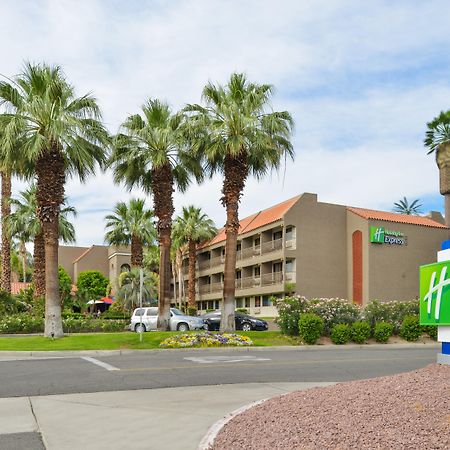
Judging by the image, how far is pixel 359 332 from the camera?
81.3ft

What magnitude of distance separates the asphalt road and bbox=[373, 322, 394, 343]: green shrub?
6579mm

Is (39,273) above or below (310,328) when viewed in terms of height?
above

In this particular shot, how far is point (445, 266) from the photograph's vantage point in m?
8.98

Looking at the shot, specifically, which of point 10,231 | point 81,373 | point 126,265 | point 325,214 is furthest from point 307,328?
point 126,265

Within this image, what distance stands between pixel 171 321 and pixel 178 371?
720 inches

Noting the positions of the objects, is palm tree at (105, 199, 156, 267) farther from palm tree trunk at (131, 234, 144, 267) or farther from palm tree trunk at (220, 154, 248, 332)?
palm tree trunk at (220, 154, 248, 332)

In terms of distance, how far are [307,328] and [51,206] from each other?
38.2 feet

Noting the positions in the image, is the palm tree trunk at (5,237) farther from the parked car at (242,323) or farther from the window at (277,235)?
the window at (277,235)

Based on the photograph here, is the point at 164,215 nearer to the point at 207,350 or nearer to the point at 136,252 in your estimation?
the point at 207,350

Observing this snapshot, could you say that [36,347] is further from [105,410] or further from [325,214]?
[325,214]

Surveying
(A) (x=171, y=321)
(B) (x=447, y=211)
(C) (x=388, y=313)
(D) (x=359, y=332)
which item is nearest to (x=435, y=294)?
(D) (x=359, y=332)

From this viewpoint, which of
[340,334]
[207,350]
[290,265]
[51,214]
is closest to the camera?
[207,350]

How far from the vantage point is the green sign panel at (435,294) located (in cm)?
894

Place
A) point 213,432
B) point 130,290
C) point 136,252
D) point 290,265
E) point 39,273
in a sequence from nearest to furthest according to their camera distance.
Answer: point 213,432, point 39,273, point 136,252, point 130,290, point 290,265
